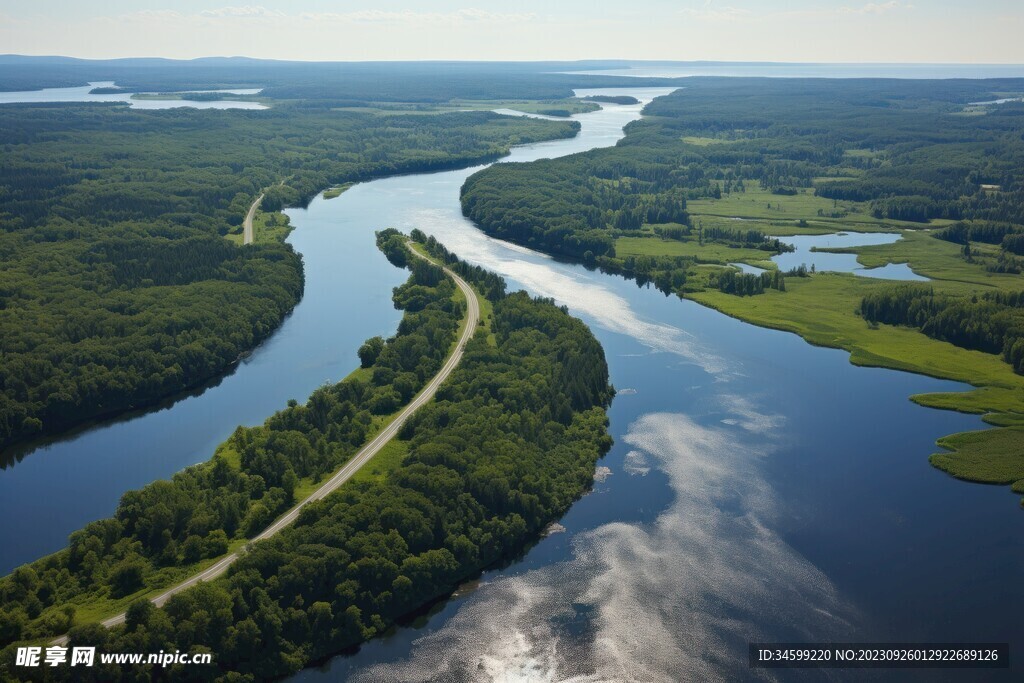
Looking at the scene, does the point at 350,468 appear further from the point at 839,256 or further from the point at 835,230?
the point at 835,230

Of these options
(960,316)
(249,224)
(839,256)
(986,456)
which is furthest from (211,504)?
(839,256)

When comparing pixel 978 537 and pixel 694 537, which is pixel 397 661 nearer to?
pixel 694 537

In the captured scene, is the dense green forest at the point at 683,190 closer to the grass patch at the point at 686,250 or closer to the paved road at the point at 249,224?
the grass patch at the point at 686,250

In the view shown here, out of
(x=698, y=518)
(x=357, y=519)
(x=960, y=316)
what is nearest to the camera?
(x=357, y=519)

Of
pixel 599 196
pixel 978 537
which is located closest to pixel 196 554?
pixel 978 537

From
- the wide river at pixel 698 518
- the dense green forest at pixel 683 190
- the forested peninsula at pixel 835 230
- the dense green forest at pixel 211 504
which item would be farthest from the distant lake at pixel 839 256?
the dense green forest at pixel 211 504

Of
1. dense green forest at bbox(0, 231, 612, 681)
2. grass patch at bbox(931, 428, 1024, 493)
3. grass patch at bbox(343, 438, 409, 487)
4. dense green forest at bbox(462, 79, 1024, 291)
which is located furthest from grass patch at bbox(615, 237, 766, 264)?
grass patch at bbox(343, 438, 409, 487)
